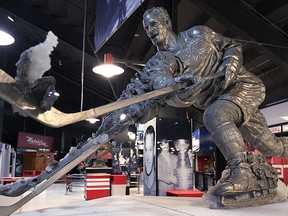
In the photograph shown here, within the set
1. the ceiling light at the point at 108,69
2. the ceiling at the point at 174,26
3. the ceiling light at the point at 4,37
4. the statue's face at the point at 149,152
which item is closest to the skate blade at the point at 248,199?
the ceiling light at the point at 4,37

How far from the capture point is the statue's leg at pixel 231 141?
66.3 inches

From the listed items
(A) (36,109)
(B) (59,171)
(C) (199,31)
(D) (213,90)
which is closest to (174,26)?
(C) (199,31)

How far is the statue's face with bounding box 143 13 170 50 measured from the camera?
1934mm

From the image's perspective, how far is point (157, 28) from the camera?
6.38ft

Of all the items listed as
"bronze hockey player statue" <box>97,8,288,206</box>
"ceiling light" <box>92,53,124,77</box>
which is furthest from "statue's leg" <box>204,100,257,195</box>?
"ceiling light" <box>92,53,124,77</box>

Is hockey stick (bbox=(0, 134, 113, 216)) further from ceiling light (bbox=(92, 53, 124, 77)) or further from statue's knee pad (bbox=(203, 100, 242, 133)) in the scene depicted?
ceiling light (bbox=(92, 53, 124, 77))

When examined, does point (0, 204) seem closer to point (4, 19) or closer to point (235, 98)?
point (235, 98)

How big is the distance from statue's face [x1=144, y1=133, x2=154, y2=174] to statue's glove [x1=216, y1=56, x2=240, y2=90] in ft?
13.3

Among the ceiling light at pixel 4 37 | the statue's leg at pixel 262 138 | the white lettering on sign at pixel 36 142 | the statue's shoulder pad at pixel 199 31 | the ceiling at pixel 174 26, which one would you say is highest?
the ceiling at pixel 174 26

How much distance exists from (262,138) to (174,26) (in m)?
3.74

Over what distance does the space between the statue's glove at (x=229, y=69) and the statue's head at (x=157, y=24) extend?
391 millimetres

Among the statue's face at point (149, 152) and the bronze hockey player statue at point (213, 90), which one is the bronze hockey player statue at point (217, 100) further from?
the statue's face at point (149, 152)

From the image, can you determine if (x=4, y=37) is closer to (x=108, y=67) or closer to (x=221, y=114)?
(x=108, y=67)

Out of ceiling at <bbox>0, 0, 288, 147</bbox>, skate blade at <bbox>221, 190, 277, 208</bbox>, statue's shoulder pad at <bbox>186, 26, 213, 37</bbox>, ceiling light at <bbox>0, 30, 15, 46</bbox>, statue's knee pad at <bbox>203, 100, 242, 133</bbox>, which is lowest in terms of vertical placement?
skate blade at <bbox>221, 190, 277, 208</bbox>
